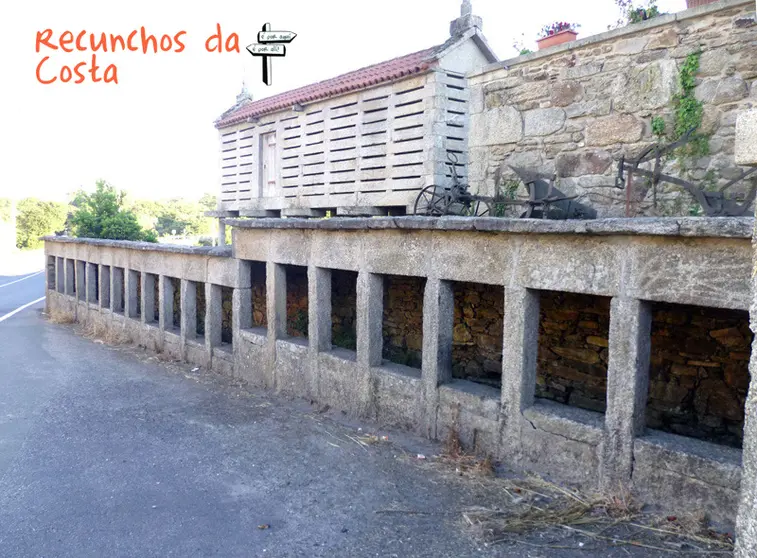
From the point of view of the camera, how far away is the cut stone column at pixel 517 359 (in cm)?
512

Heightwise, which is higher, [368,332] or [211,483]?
[368,332]

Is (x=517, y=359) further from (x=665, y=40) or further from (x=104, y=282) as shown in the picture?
(x=104, y=282)

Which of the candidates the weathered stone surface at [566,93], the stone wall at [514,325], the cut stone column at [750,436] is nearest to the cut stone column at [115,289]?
the stone wall at [514,325]

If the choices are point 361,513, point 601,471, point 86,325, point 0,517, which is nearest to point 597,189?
point 601,471

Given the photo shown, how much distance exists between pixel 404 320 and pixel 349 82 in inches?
171

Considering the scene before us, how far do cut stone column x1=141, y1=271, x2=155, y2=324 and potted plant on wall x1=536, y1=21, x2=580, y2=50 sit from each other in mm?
7459

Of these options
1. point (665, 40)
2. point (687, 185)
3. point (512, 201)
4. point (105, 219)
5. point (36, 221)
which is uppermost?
point (665, 40)

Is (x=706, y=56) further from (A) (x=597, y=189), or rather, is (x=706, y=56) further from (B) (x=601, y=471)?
(B) (x=601, y=471)

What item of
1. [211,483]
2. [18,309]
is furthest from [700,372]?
[18,309]

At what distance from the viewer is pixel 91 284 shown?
45.4ft

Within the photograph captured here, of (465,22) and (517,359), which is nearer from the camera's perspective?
(517,359)

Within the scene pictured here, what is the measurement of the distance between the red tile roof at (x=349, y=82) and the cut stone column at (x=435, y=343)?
4.76 meters

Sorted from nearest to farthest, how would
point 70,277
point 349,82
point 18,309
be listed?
point 349,82, point 70,277, point 18,309

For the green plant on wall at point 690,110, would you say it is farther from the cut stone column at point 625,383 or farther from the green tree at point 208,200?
the green tree at point 208,200
